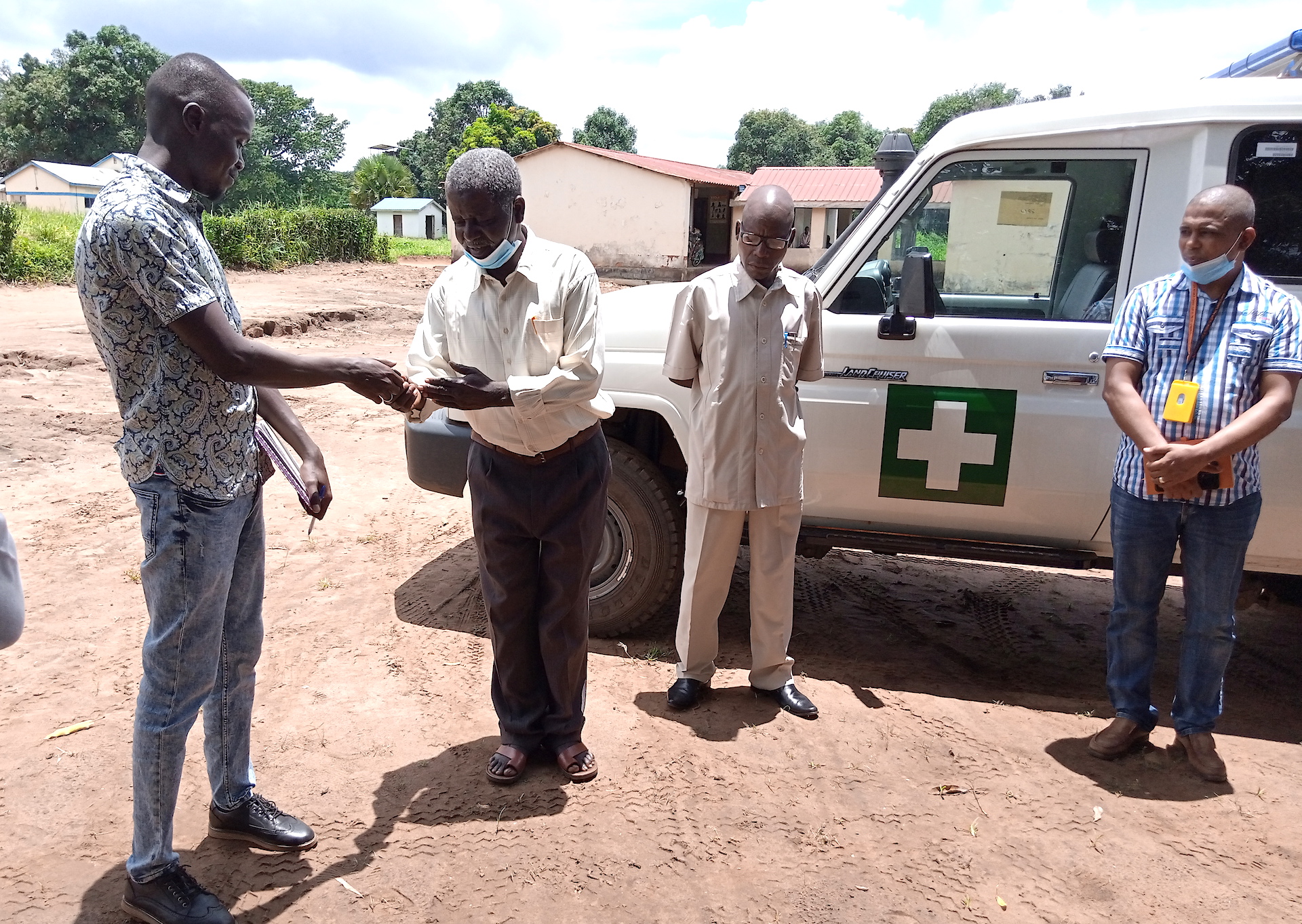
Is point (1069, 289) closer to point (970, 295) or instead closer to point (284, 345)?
point (970, 295)

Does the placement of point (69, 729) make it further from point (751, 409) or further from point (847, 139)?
point (847, 139)

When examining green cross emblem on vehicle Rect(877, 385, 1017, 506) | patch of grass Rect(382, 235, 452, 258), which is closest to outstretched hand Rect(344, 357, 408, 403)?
green cross emblem on vehicle Rect(877, 385, 1017, 506)

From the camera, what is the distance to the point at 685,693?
3816mm

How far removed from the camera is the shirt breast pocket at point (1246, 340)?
314cm

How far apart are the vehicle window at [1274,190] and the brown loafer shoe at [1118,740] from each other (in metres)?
1.78

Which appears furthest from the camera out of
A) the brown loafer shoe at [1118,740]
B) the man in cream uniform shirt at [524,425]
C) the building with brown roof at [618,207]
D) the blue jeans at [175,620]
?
the building with brown roof at [618,207]

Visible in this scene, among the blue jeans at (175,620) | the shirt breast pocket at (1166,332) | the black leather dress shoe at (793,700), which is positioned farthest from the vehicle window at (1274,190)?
the blue jeans at (175,620)

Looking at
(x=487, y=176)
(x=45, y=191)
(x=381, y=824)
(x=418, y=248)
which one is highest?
(x=45, y=191)

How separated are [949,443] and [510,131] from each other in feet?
168

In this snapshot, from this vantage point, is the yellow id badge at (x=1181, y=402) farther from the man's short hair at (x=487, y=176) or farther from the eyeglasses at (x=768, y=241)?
the man's short hair at (x=487, y=176)

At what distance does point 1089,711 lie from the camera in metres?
3.92

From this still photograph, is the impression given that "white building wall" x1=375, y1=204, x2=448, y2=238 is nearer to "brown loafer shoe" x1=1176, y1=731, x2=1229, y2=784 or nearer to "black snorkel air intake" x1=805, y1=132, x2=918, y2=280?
"black snorkel air intake" x1=805, y1=132, x2=918, y2=280

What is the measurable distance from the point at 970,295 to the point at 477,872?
2936 mm

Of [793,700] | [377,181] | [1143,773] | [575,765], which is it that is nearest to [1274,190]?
[1143,773]
